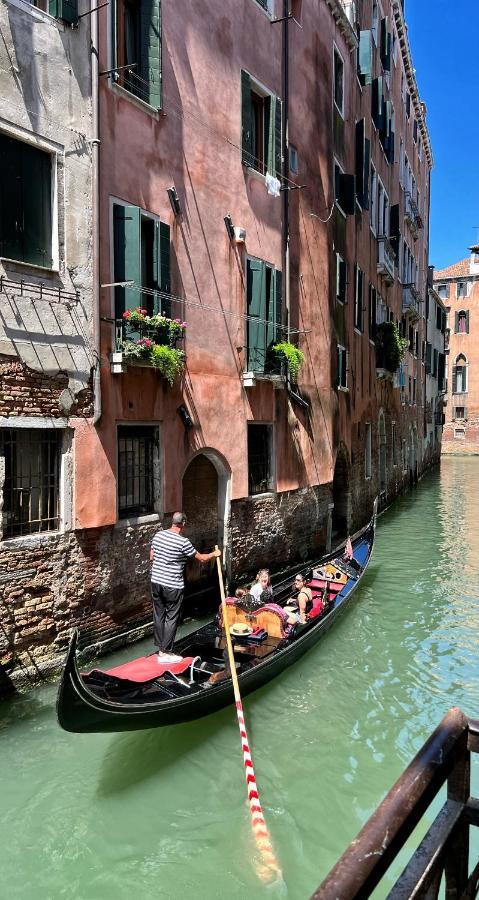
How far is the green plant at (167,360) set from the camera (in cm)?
668

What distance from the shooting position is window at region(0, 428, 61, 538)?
223 inches

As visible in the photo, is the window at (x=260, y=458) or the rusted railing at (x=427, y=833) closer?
the rusted railing at (x=427, y=833)

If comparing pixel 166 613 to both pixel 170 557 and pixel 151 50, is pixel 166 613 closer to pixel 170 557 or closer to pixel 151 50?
pixel 170 557

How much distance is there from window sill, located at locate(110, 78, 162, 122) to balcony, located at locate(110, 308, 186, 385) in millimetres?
2171

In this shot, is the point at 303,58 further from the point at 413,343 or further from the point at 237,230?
the point at 413,343

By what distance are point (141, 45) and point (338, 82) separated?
7232mm

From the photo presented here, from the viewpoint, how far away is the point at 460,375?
43.3m

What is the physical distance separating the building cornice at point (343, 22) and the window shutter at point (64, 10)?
7713 millimetres

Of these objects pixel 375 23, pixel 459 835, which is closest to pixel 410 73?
pixel 375 23

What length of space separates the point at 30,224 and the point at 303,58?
23.8 ft

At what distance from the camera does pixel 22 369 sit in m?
5.54

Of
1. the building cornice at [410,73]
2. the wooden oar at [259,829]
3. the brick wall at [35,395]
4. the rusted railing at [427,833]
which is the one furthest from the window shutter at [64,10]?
the building cornice at [410,73]

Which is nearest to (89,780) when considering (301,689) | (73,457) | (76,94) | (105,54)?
(301,689)

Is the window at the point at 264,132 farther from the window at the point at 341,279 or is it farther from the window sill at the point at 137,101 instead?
the window at the point at 341,279
